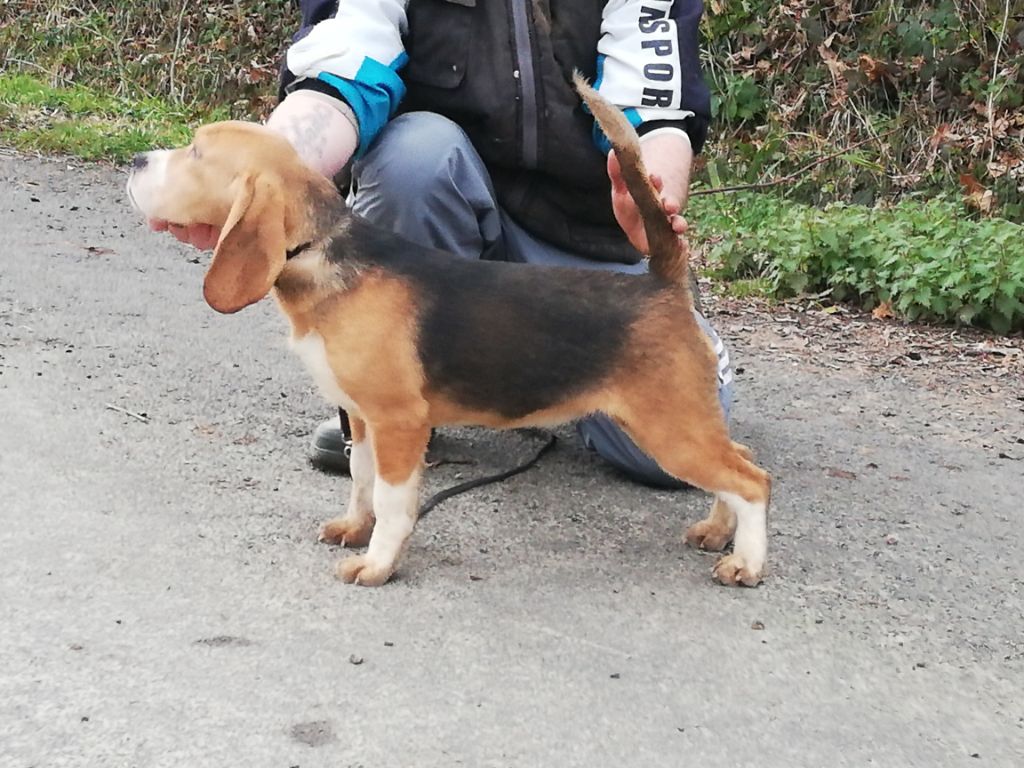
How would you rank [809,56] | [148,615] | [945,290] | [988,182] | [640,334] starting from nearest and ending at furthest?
[148,615] → [640,334] → [945,290] → [988,182] → [809,56]

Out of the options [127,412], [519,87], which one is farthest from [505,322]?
[127,412]

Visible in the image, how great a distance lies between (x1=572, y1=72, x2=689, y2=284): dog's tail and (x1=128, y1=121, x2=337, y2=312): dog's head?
73cm

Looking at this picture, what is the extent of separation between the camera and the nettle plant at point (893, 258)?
6449 mm

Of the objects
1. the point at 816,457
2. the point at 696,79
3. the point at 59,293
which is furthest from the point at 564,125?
the point at 59,293

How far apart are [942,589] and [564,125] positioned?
1879 mm

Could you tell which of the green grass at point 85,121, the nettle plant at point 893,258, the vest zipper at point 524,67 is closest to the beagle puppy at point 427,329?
the vest zipper at point 524,67

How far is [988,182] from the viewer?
28.5 ft

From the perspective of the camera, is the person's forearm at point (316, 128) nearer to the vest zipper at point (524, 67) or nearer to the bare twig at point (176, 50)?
the vest zipper at point (524, 67)

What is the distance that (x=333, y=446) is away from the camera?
4.02 meters

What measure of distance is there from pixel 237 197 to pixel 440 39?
51.4 inches

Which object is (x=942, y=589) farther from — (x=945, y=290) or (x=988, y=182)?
(x=988, y=182)

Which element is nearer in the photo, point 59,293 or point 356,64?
point 356,64

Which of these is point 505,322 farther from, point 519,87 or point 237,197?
point 519,87

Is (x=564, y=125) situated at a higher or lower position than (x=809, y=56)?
higher
